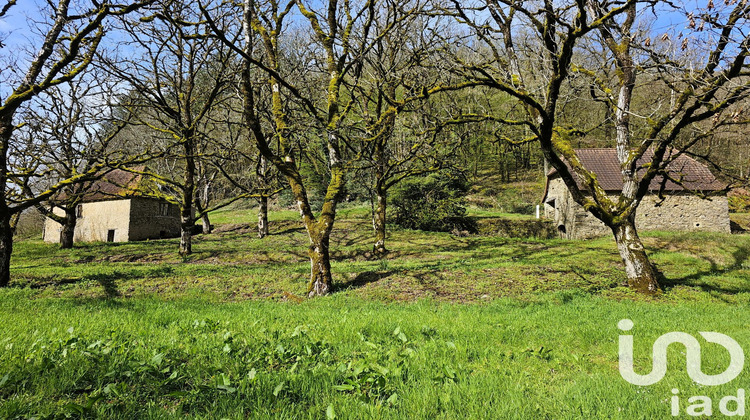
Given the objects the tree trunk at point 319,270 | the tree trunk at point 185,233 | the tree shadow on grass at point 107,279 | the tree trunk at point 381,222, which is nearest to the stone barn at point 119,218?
the tree trunk at point 185,233

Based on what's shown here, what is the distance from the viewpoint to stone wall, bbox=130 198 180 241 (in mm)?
31750

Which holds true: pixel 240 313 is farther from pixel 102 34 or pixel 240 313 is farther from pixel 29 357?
pixel 102 34

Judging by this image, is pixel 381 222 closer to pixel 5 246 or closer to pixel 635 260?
pixel 635 260

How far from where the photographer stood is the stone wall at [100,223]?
104 feet

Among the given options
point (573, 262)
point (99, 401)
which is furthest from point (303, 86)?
point (99, 401)

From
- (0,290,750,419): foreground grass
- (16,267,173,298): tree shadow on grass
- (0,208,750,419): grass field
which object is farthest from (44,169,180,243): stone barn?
(0,290,750,419): foreground grass

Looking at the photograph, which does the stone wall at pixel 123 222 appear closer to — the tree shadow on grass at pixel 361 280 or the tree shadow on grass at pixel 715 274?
the tree shadow on grass at pixel 361 280

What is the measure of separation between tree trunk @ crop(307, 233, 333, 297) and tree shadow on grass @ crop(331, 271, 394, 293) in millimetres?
455

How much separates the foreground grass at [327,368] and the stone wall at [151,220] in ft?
97.1

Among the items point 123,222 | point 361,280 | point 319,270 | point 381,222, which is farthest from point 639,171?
point 123,222

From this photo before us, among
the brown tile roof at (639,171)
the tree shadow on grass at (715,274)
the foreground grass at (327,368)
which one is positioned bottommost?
the tree shadow on grass at (715,274)

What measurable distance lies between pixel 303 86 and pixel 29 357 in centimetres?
1338

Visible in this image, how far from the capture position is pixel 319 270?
10242 mm

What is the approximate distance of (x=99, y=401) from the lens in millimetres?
2781
